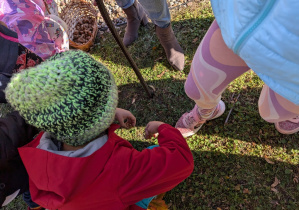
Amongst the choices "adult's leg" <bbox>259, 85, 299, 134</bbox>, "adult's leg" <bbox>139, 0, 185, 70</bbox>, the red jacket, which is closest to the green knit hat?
the red jacket

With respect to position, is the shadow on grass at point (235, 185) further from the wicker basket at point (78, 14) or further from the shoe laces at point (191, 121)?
the wicker basket at point (78, 14)

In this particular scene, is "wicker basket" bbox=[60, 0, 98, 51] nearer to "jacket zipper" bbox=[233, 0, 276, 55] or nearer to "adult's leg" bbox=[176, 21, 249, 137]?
"adult's leg" bbox=[176, 21, 249, 137]

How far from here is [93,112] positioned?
1.10 meters

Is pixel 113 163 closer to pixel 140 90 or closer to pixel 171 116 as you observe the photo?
pixel 171 116

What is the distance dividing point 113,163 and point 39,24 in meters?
2.20

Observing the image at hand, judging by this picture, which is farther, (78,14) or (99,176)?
(78,14)

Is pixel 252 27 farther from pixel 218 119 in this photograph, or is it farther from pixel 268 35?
pixel 218 119

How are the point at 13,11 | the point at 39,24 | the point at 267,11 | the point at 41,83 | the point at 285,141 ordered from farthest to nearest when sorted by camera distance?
the point at 39,24 → the point at 13,11 → the point at 285,141 → the point at 41,83 → the point at 267,11

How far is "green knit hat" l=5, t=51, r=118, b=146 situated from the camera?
39.6 inches

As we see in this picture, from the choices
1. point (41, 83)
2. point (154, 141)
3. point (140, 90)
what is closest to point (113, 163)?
point (41, 83)

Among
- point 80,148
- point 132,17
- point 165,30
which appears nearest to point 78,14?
point 132,17

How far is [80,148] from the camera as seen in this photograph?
1.26m

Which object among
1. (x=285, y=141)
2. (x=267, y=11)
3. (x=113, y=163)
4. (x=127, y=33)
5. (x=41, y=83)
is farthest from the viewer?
(x=127, y=33)

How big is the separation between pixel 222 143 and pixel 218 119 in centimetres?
26
